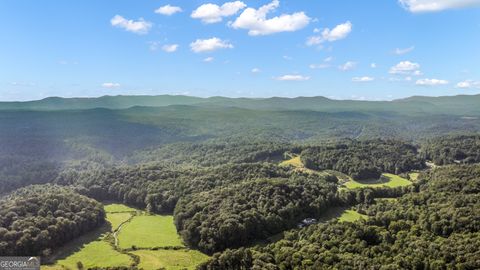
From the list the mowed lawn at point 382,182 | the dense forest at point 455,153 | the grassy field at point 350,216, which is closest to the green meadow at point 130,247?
the grassy field at point 350,216

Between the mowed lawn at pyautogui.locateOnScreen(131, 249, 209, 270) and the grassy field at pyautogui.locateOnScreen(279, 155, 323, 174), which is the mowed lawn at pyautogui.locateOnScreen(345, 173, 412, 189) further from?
the mowed lawn at pyautogui.locateOnScreen(131, 249, 209, 270)

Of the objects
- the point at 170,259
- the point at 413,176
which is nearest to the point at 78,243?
the point at 170,259

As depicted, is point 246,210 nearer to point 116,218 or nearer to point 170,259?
point 170,259

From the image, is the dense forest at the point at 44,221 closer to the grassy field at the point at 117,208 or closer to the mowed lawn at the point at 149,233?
the mowed lawn at the point at 149,233

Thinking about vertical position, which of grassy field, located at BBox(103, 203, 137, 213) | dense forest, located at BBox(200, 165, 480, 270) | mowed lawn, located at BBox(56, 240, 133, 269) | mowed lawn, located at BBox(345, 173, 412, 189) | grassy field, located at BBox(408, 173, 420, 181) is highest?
dense forest, located at BBox(200, 165, 480, 270)

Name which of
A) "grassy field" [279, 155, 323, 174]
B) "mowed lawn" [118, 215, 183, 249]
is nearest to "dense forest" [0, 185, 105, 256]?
"mowed lawn" [118, 215, 183, 249]

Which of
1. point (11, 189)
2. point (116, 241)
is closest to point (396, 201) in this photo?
point (116, 241)
